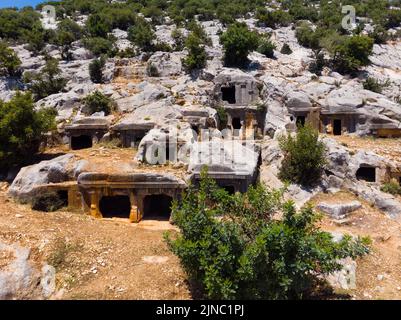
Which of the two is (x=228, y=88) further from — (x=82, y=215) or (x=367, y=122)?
(x=82, y=215)

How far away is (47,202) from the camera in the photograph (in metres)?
16.0

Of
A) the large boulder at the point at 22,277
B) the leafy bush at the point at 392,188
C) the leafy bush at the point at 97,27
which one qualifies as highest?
the leafy bush at the point at 97,27

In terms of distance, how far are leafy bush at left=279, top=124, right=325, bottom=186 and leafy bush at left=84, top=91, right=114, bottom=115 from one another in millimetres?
13534

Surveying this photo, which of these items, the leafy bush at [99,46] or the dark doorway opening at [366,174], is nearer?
the dark doorway opening at [366,174]

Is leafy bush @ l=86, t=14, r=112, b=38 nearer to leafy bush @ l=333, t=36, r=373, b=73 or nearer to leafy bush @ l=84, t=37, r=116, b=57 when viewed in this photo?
leafy bush @ l=84, t=37, r=116, b=57

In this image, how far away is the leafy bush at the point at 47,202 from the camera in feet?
52.0

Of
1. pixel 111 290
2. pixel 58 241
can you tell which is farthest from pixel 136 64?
pixel 111 290

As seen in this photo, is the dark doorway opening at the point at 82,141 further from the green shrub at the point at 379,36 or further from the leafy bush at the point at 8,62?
the green shrub at the point at 379,36

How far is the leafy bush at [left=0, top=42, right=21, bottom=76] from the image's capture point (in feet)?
100.0

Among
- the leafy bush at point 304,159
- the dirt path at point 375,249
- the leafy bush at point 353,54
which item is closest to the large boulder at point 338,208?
the dirt path at point 375,249

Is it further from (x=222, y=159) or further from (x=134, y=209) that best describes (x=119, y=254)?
(x=222, y=159)

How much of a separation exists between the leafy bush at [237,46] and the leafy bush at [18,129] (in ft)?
57.4

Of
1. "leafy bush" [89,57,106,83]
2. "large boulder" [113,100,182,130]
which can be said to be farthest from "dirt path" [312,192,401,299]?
"leafy bush" [89,57,106,83]

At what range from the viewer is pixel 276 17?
44125 mm
